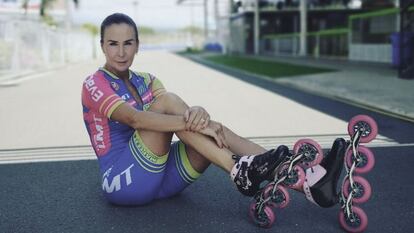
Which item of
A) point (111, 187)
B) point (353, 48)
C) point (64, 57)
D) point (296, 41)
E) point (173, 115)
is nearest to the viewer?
point (173, 115)

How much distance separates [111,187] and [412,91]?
908 centimetres

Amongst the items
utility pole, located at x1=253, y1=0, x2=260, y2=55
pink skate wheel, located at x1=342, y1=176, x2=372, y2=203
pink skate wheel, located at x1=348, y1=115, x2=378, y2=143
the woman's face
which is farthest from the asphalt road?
utility pole, located at x1=253, y1=0, x2=260, y2=55

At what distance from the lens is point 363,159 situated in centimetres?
299

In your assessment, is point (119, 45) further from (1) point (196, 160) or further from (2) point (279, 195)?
(2) point (279, 195)

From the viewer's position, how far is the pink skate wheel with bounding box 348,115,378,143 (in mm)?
2925

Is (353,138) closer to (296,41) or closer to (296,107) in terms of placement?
(296,107)

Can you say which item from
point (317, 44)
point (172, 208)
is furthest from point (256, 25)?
point (172, 208)

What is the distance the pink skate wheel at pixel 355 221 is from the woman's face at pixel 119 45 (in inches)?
68.8

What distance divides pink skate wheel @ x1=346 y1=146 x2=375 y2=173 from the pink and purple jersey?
139cm

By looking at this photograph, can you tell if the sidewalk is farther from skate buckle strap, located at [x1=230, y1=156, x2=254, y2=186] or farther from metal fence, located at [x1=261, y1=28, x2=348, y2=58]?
metal fence, located at [x1=261, y1=28, x2=348, y2=58]

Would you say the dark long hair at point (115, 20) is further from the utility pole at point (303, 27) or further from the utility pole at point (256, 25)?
the utility pole at point (256, 25)

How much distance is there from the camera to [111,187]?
11.3 feet

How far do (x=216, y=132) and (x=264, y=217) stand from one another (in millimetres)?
651

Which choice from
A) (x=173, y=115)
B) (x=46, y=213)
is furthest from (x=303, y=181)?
(x=46, y=213)
